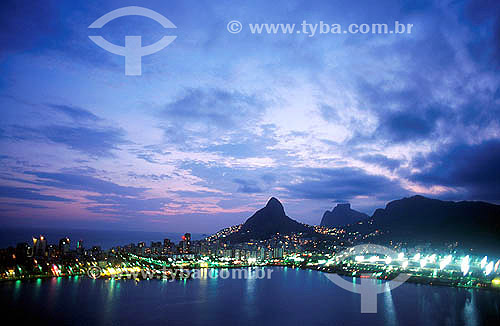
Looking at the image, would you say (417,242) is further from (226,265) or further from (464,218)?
(226,265)

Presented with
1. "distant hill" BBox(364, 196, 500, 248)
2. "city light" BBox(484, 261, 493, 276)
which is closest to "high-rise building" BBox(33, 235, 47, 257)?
"city light" BBox(484, 261, 493, 276)

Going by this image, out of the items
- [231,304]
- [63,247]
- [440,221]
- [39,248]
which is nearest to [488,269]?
[231,304]

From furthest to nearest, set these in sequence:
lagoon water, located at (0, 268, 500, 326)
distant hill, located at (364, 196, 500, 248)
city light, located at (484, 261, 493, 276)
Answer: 1. distant hill, located at (364, 196, 500, 248)
2. city light, located at (484, 261, 493, 276)
3. lagoon water, located at (0, 268, 500, 326)

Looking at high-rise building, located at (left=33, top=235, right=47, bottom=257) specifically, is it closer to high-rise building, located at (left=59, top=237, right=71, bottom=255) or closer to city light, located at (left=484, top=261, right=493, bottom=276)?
high-rise building, located at (left=59, top=237, right=71, bottom=255)

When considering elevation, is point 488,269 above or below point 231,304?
above

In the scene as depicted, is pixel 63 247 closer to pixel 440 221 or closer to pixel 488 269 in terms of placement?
pixel 488 269

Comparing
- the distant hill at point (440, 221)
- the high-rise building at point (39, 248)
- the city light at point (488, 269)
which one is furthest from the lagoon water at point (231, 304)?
the distant hill at point (440, 221)

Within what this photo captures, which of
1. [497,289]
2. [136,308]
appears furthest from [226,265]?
[497,289]
